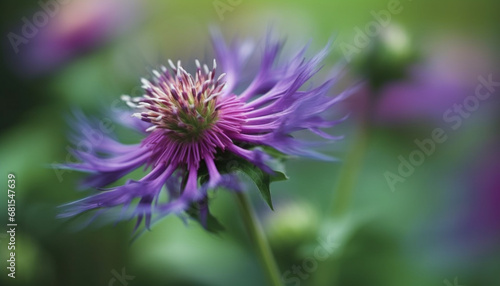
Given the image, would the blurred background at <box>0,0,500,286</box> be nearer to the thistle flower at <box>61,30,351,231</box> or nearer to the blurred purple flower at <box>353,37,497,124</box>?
the blurred purple flower at <box>353,37,497,124</box>

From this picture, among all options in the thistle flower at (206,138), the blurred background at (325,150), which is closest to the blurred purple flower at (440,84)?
the blurred background at (325,150)

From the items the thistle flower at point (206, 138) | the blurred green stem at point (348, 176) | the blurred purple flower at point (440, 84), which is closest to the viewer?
the thistle flower at point (206, 138)

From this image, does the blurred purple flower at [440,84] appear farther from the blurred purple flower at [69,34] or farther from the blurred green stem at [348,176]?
the blurred purple flower at [69,34]

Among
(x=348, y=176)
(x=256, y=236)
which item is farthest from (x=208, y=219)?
(x=348, y=176)

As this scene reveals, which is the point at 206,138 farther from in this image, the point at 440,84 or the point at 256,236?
the point at 440,84

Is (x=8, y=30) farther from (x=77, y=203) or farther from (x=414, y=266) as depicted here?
(x=414, y=266)
